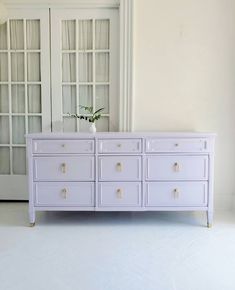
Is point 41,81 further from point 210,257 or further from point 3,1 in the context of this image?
point 210,257

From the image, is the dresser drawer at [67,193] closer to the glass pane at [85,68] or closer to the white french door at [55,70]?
the white french door at [55,70]

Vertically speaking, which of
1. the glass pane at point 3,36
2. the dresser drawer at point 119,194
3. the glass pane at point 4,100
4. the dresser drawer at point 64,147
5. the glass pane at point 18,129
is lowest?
the dresser drawer at point 119,194

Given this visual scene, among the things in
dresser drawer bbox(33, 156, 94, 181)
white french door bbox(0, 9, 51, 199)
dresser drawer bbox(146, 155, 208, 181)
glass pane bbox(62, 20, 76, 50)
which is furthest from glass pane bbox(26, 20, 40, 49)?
dresser drawer bbox(146, 155, 208, 181)

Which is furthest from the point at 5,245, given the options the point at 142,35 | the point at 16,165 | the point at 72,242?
the point at 142,35

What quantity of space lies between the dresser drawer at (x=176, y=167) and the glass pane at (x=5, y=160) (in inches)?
68.9

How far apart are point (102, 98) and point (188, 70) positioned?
0.99m

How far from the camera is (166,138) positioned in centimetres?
314

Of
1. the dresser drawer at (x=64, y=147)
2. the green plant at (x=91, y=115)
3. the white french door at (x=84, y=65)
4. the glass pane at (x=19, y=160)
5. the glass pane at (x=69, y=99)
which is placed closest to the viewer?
the dresser drawer at (x=64, y=147)

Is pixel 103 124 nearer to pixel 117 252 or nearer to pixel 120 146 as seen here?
pixel 120 146

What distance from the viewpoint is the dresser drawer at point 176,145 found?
10.3 feet

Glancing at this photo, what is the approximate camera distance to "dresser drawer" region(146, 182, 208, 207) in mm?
3191

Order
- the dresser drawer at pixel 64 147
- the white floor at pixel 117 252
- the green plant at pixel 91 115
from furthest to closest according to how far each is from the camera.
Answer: the green plant at pixel 91 115, the dresser drawer at pixel 64 147, the white floor at pixel 117 252

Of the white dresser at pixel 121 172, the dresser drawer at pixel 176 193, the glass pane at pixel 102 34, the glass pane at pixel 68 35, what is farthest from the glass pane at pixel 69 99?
the dresser drawer at pixel 176 193

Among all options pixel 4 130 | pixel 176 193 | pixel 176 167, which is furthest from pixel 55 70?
pixel 176 193
